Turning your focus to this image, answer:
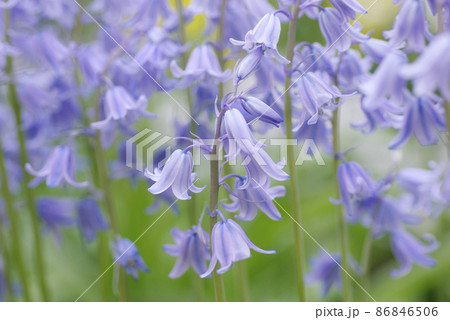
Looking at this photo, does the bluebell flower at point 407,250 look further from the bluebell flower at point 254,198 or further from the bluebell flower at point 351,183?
the bluebell flower at point 254,198

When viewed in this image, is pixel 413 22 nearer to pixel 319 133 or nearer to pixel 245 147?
pixel 245 147

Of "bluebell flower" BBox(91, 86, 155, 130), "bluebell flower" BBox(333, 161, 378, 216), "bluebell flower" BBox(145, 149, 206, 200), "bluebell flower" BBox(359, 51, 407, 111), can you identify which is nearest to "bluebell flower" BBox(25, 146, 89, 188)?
"bluebell flower" BBox(91, 86, 155, 130)

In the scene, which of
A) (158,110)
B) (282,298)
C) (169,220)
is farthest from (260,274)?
(158,110)

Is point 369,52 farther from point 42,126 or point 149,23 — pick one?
point 42,126

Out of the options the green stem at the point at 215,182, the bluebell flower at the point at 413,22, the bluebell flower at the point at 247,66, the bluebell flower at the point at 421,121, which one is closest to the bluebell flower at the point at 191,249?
the green stem at the point at 215,182

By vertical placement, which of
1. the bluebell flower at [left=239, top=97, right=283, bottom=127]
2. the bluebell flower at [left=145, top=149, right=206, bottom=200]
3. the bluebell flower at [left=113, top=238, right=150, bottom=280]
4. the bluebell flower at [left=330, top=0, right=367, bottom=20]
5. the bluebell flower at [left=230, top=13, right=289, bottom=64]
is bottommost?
the bluebell flower at [left=113, top=238, right=150, bottom=280]

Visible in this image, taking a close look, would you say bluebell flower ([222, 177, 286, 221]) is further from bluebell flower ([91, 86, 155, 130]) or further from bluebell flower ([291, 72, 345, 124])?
bluebell flower ([91, 86, 155, 130])
